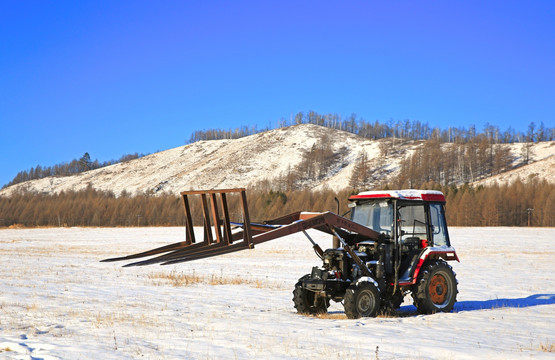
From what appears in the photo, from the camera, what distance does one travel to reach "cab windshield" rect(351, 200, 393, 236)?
41.6ft

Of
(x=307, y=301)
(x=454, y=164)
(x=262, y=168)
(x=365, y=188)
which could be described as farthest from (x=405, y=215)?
(x=262, y=168)

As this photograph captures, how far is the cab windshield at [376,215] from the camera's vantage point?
1268 centimetres

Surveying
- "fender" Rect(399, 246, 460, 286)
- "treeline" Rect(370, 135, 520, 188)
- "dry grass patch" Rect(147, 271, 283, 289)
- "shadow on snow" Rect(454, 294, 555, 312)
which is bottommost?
"dry grass patch" Rect(147, 271, 283, 289)

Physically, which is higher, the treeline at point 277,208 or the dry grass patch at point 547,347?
the treeline at point 277,208

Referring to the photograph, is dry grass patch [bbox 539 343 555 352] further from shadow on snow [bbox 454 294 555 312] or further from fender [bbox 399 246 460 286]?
shadow on snow [bbox 454 294 555 312]

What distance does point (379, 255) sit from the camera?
1230 cm

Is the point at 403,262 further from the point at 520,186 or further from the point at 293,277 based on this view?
the point at 520,186

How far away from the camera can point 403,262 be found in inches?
503

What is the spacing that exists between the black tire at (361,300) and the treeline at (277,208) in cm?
6902

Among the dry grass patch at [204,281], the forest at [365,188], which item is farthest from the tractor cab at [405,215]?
the forest at [365,188]

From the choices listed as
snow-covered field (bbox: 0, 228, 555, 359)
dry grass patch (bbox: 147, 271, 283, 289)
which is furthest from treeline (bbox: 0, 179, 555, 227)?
snow-covered field (bbox: 0, 228, 555, 359)

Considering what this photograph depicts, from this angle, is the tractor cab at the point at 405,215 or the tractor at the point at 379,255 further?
the tractor cab at the point at 405,215

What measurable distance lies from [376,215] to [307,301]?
8.60ft

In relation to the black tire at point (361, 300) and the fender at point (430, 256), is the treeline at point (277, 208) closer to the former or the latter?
the fender at point (430, 256)
